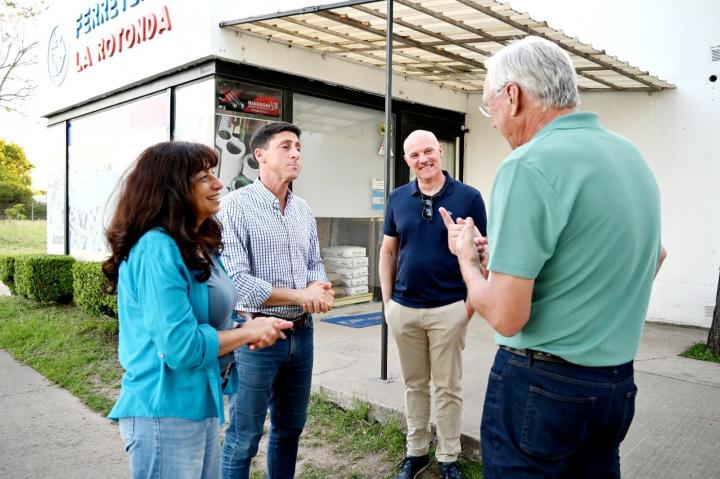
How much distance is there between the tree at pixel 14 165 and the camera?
1690 inches

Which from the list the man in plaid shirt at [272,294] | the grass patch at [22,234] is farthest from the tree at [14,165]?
the man in plaid shirt at [272,294]

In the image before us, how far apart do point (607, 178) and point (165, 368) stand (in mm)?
1512

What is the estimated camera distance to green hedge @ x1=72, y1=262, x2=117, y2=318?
7.72 metres

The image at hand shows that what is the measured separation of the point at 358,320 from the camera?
7.67 meters

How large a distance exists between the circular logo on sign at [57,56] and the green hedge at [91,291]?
4439 millimetres

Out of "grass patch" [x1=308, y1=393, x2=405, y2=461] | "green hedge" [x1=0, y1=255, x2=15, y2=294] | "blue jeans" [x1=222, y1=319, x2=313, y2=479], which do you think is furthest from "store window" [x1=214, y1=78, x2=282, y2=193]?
"green hedge" [x1=0, y1=255, x2=15, y2=294]

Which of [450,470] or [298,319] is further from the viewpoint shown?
[450,470]

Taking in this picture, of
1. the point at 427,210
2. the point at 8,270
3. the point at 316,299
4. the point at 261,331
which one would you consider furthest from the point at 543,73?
the point at 8,270

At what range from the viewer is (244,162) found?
24.2ft

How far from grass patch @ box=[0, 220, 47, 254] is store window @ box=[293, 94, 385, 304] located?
17.6m

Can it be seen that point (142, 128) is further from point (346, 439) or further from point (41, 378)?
point (346, 439)

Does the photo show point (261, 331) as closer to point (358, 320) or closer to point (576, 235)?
point (576, 235)

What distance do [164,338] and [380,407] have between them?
106 inches

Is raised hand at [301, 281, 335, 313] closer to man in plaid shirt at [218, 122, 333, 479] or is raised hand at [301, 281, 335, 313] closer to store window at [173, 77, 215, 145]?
man in plaid shirt at [218, 122, 333, 479]
